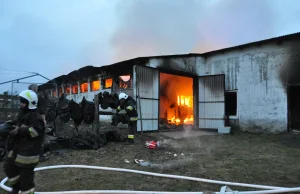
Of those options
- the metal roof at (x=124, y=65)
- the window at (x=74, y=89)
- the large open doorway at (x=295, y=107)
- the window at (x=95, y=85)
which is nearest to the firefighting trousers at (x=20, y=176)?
the metal roof at (x=124, y=65)

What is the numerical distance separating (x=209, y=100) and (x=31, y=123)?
10.4 meters

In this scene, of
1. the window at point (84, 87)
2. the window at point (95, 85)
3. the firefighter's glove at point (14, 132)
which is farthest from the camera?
the window at point (84, 87)

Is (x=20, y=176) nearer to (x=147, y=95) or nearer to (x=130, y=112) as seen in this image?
(x=130, y=112)

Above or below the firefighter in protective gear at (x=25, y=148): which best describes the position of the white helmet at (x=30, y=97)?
above

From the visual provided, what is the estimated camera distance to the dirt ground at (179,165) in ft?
13.0

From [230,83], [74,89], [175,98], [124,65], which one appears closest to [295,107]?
[230,83]

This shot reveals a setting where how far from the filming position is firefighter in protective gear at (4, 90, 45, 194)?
2949mm

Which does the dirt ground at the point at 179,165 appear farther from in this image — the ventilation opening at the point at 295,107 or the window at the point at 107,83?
the window at the point at 107,83

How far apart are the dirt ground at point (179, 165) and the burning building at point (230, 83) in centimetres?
250

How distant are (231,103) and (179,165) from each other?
7843 millimetres

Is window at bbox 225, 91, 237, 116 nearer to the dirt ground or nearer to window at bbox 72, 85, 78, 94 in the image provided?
the dirt ground

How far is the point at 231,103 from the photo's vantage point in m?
12.2

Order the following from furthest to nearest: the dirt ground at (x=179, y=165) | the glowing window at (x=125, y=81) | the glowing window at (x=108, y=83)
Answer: the glowing window at (x=108, y=83)
the glowing window at (x=125, y=81)
the dirt ground at (x=179, y=165)

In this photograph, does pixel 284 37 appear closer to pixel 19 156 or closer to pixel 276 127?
pixel 276 127
